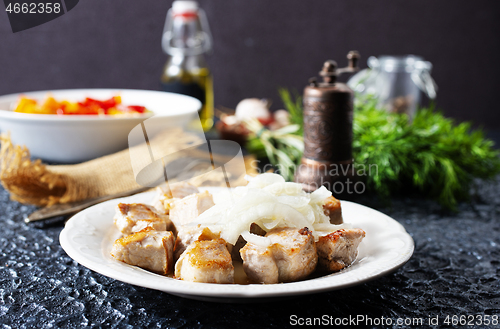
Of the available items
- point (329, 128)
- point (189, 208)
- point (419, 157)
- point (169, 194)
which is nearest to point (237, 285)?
point (189, 208)

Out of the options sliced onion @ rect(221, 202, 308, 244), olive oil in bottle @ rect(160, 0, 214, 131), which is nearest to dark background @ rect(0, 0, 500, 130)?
olive oil in bottle @ rect(160, 0, 214, 131)

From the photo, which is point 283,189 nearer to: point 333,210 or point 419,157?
point 333,210

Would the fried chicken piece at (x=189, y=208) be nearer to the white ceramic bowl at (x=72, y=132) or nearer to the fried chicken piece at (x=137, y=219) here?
the fried chicken piece at (x=137, y=219)

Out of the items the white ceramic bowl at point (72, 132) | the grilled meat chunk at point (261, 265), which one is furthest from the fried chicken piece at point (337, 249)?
the white ceramic bowl at point (72, 132)

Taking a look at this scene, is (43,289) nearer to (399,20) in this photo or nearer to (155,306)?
(155,306)

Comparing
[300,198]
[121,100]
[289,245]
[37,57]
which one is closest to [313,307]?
[289,245]
